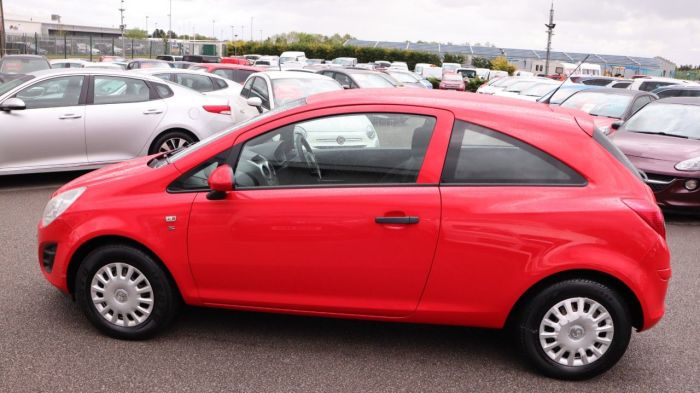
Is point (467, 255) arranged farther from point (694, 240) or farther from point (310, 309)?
point (694, 240)

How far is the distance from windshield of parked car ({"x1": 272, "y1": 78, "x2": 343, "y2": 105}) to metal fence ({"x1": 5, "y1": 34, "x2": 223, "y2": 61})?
35267 mm

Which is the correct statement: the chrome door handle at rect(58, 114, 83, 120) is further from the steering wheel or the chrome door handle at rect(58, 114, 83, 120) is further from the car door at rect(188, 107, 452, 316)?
the steering wheel

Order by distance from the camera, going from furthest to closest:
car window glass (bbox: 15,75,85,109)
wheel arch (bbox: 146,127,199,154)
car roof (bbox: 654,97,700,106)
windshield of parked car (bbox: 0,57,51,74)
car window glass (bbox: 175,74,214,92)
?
windshield of parked car (bbox: 0,57,51,74)
car window glass (bbox: 175,74,214,92)
car roof (bbox: 654,97,700,106)
wheel arch (bbox: 146,127,199,154)
car window glass (bbox: 15,75,85,109)

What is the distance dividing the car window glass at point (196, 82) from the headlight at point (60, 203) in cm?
906

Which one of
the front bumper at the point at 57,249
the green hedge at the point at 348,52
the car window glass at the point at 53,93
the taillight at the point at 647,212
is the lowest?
the front bumper at the point at 57,249

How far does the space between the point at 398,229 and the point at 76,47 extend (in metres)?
51.7

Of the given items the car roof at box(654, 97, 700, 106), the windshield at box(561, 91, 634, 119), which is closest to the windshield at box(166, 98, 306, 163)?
the car roof at box(654, 97, 700, 106)

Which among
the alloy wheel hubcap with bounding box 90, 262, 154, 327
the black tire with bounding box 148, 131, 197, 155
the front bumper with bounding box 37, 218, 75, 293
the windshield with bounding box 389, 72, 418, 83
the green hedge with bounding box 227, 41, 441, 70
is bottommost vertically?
the alloy wheel hubcap with bounding box 90, 262, 154, 327

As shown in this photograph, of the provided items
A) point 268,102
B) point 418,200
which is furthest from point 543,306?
point 268,102

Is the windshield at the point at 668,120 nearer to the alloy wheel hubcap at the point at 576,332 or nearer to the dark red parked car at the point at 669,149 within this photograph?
the dark red parked car at the point at 669,149

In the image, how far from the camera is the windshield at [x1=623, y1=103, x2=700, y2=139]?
29.3 feet

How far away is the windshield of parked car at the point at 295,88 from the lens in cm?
1077

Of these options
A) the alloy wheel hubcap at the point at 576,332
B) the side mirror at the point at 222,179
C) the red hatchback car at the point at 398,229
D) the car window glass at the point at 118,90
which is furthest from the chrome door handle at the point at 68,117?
the alloy wheel hubcap at the point at 576,332

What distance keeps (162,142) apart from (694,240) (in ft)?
22.0
